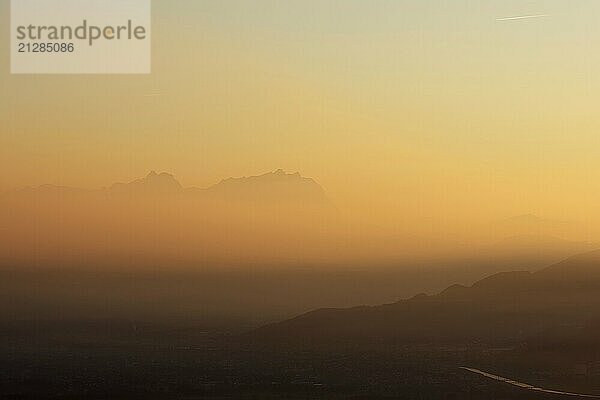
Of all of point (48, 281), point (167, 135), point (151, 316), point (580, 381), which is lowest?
point (580, 381)

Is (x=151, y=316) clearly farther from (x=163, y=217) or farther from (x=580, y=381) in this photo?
(x=580, y=381)

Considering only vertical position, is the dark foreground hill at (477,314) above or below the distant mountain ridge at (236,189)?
below

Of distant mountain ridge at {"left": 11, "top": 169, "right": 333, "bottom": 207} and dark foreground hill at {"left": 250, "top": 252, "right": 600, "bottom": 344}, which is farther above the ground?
distant mountain ridge at {"left": 11, "top": 169, "right": 333, "bottom": 207}

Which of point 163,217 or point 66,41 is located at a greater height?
point 66,41

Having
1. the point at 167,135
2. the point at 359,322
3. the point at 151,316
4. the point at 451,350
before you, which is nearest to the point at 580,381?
the point at 451,350

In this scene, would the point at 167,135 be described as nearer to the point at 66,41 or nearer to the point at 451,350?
the point at 66,41

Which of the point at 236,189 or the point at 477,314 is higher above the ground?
the point at 236,189

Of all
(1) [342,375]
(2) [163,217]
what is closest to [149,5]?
(2) [163,217]
